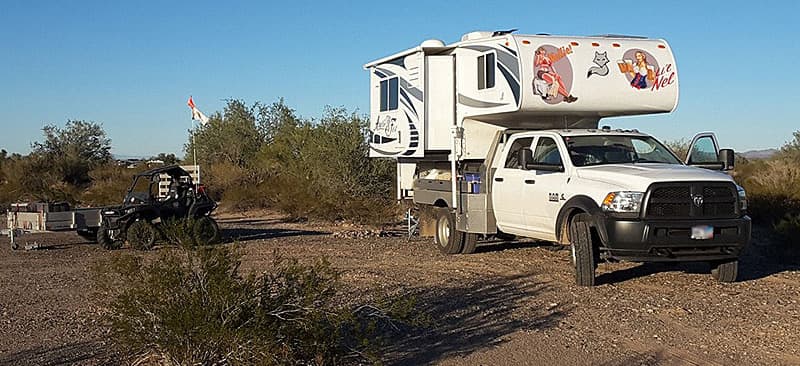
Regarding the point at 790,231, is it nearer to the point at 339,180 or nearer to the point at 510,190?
the point at 510,190

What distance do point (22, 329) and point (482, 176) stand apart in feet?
23.5

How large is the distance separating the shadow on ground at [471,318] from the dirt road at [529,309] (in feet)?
0.06

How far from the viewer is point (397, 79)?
16.0m

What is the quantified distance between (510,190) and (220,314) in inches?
281

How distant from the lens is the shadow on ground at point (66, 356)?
7331 mm

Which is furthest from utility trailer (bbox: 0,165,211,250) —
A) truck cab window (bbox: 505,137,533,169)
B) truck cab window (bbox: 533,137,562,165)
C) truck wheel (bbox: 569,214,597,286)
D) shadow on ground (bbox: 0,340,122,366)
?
shadow on ground (bbox: 0,340,122,366)

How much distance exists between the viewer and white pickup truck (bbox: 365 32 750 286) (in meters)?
10.5

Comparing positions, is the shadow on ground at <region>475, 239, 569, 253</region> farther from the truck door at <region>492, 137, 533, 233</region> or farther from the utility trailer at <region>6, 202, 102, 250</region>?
the utility trailer at <region>6, 202, 102, 250</region>

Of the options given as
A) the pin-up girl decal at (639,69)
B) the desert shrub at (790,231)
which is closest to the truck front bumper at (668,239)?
the pin-up girl decal at (639,69)

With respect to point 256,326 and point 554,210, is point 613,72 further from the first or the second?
point 256,326

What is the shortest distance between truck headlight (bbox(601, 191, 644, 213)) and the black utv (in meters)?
7.71

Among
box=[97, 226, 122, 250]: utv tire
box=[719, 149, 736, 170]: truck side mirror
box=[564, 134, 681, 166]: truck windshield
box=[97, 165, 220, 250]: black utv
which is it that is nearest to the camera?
box=[564, 134, 681, 166]: truck windshield

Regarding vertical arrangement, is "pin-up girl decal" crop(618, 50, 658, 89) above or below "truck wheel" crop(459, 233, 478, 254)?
above

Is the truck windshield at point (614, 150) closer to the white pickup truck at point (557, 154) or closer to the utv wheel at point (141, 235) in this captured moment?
the white pickup truck at point (557, 154)
